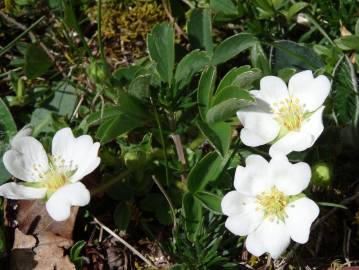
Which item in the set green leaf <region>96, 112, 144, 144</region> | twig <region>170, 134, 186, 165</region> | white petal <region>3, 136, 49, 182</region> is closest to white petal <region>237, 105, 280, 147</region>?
twig <region>170, 134, 186, 165</region>

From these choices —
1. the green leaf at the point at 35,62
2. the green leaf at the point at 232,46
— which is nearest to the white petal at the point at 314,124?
the green leaf at the point at 232,46

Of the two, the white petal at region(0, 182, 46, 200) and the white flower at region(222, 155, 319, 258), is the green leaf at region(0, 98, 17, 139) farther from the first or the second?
the white flower at region(222, 155, 319, 258)

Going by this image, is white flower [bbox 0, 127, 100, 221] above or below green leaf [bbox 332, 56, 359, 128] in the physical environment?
above

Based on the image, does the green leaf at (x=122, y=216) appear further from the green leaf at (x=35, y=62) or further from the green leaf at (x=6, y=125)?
the green leaf at (x=35, y=62)

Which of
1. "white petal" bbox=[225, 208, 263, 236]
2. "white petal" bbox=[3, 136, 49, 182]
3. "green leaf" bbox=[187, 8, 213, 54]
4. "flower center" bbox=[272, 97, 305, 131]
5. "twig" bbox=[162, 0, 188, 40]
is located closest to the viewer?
"white petal" bbox=[225, 208, 263, 236]

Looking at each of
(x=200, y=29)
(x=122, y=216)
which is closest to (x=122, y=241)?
(x=122, y=216)

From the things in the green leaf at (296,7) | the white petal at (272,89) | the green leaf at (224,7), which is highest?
the green leaf at (224,7)
